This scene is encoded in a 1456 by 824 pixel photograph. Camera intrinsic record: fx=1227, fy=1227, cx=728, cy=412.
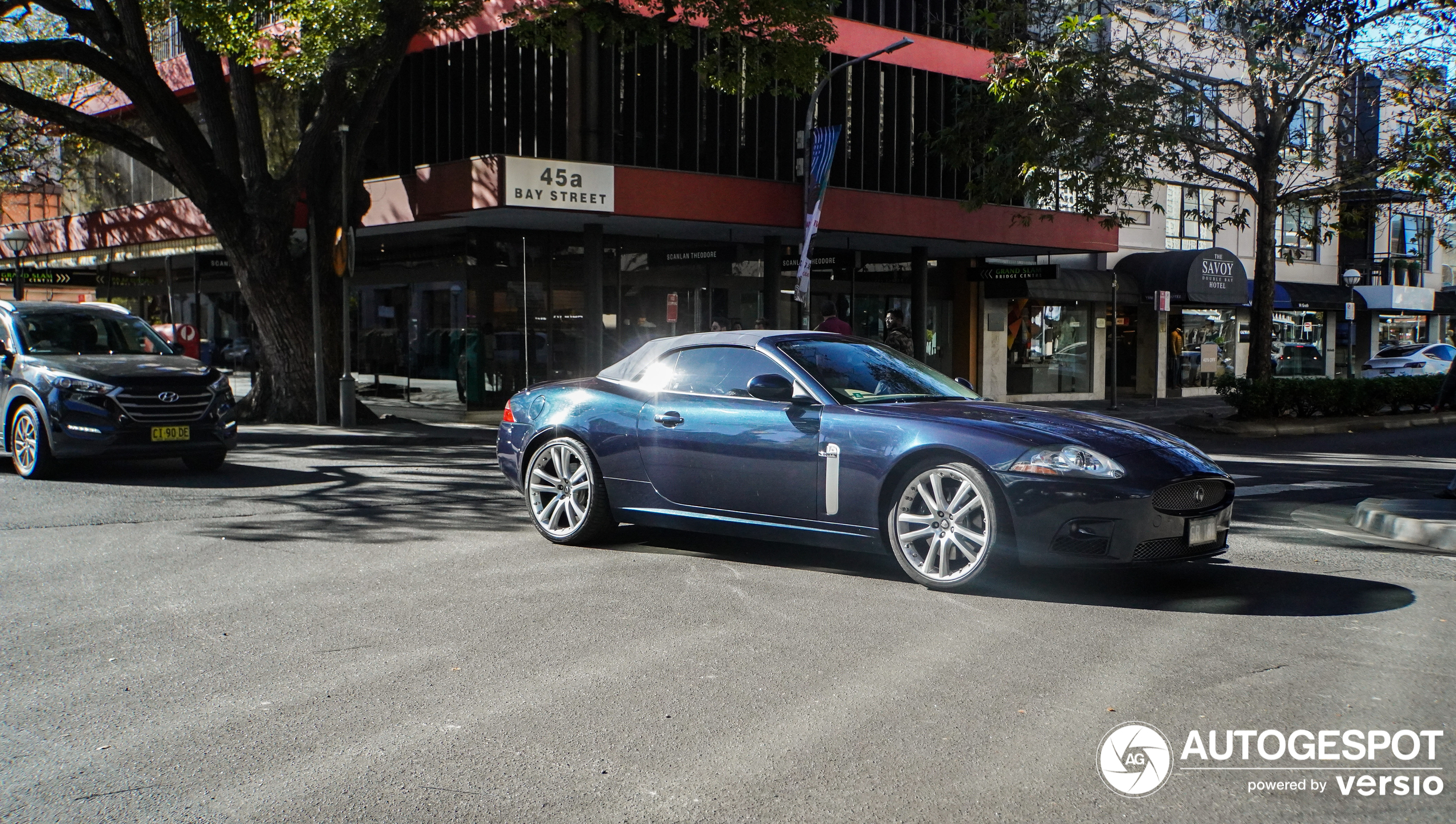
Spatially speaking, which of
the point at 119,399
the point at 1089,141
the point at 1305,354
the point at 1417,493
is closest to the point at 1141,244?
the point at 1305,354

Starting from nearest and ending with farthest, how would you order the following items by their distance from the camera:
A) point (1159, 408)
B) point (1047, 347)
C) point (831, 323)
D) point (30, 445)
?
point (30, 445)
point (831, 323)
point (1159, 408)
point (1047, 347)

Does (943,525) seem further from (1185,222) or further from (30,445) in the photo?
(1185,222)

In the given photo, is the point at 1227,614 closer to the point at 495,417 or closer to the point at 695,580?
the point at 695,580

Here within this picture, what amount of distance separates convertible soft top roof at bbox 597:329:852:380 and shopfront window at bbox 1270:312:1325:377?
33.6m

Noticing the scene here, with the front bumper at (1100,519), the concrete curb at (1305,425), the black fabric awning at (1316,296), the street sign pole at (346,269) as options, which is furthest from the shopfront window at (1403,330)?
the front bumper at (1100,519)

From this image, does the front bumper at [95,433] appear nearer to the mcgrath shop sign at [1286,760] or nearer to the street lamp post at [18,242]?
the mcgrath shop sign at [1286,760]

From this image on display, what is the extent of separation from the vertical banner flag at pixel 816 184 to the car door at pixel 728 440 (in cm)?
1182

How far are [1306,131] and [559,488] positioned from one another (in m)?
20.9

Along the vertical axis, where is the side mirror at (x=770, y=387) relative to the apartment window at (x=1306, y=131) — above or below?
below

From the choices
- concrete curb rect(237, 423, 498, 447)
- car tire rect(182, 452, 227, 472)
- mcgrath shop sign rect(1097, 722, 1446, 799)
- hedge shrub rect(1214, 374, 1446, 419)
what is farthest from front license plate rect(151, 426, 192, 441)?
hedge shrub rect(1214, 374, 1446, 419)

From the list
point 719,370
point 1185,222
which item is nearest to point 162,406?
point 719,370

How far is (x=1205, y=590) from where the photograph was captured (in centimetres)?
655

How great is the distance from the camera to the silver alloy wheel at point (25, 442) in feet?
37.1

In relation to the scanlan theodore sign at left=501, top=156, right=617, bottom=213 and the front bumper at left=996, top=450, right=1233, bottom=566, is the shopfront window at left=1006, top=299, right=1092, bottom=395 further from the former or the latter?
the front bumper at left=996, top=450, right=1233, bottom=566
